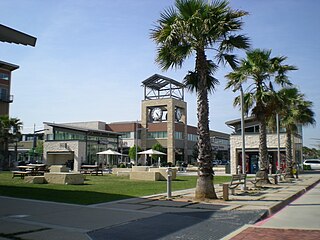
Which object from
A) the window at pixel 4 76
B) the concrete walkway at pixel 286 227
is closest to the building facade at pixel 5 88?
the window at pixel 4 76

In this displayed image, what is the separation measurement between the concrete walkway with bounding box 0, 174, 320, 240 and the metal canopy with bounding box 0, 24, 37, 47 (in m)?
5.45

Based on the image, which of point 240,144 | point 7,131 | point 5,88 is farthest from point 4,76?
point 240,144

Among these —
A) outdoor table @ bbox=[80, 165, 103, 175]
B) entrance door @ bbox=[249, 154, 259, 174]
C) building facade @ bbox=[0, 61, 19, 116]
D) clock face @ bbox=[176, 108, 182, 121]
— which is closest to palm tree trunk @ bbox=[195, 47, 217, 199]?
outdoor table @ bbox=[80, 165, 103, 175]

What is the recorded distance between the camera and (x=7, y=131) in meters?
47.3

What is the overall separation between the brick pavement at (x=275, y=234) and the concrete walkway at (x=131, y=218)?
376 millimetres

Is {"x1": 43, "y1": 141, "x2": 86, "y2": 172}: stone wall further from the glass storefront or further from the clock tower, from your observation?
the clock tower

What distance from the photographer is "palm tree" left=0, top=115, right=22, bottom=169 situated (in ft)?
154

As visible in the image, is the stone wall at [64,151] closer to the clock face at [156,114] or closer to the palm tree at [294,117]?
the clock face at [156,114]

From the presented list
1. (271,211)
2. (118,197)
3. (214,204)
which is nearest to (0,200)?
(118,197)

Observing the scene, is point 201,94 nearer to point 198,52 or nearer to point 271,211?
point 198,52

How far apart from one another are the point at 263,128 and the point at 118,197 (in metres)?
11.6

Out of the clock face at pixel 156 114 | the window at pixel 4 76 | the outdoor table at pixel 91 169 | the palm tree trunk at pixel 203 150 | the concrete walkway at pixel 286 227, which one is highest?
the window at pixel 4 76

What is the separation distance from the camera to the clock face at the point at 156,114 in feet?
253

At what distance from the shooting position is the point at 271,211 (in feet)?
39.3
